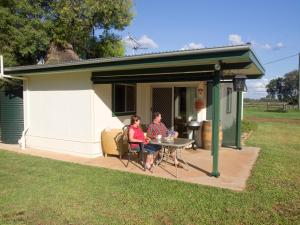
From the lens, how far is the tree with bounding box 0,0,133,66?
14.6 metres

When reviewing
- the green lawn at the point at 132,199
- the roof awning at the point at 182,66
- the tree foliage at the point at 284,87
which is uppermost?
the tree foliage at the point at 284,87

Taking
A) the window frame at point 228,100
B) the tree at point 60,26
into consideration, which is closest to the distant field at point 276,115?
the tree at point 60,26

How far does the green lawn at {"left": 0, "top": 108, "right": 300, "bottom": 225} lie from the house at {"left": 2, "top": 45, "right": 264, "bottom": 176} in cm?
130

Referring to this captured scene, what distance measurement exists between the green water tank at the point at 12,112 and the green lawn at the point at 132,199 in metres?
3.26

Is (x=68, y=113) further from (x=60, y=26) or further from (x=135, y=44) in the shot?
(x=135, y=44)

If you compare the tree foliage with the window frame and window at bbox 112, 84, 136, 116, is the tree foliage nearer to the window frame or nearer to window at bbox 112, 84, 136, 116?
the window frame

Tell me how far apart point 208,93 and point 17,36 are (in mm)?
10502

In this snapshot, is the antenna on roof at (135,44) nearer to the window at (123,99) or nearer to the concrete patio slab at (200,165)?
the window at (123,99)

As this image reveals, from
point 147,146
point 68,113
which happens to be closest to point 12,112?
point 68,113

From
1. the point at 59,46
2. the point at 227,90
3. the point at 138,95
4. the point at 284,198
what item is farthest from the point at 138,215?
the point at 59,46

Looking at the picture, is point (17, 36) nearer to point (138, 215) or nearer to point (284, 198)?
point (138, 215)

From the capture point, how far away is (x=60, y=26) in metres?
18.2

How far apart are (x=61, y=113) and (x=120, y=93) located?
1846 mm

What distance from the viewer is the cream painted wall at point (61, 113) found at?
7.79 m
